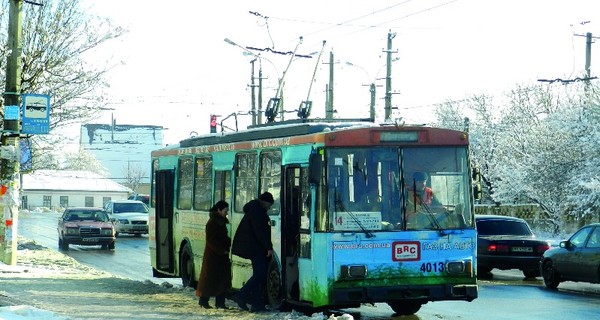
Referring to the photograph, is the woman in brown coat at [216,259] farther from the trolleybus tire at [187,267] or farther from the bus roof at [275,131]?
the trolleybus tire at [187,267]

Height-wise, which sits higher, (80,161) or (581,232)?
(80,161)

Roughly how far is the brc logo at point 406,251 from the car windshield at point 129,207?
33660mm

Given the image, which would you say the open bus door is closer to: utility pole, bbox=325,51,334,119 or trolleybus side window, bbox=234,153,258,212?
trolleybus side window, bbox=234,153,258,212

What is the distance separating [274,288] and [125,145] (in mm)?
137191

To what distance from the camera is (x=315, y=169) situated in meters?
13.8

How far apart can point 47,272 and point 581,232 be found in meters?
11.7

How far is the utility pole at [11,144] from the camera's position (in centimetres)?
2239

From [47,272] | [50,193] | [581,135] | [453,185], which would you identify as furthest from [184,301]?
[50,193]

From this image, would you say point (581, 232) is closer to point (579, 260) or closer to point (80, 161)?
point (579, 260)

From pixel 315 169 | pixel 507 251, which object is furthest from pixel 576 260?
pixel 315 169

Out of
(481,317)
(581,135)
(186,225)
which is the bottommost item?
(481,317)

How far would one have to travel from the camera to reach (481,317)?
49.9 feet

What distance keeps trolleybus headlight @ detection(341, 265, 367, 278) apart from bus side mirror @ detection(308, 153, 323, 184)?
124cm

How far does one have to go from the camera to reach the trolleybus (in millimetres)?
13875
